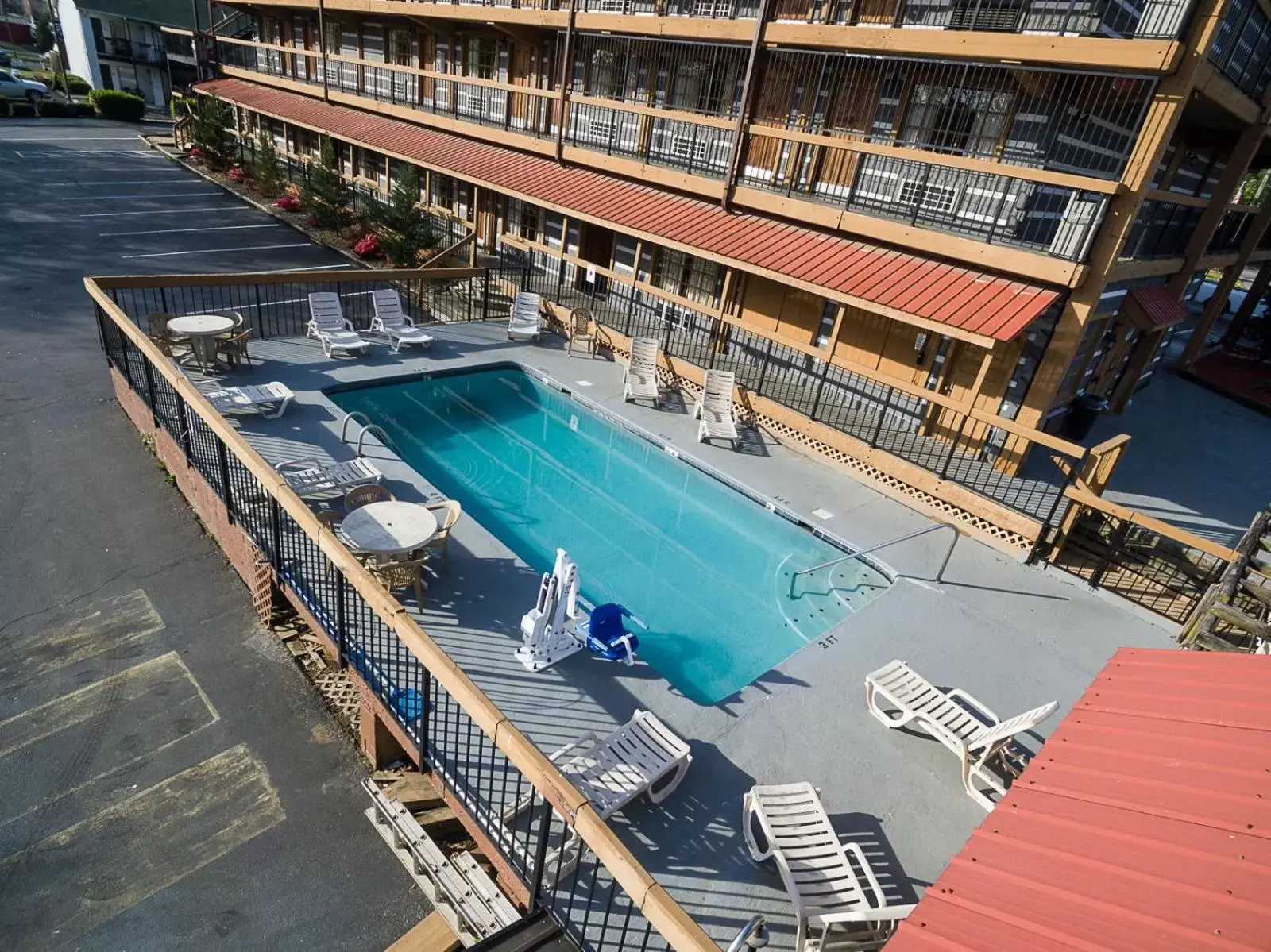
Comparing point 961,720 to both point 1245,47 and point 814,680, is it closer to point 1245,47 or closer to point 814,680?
point 814,680

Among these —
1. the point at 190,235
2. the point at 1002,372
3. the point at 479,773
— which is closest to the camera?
the point at 479,773

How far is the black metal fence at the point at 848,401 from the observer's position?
1170 centimetres

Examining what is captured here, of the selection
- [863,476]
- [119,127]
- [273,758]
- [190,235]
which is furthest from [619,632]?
[119,127]

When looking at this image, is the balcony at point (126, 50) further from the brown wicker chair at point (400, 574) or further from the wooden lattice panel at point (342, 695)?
the wooden lattice panel at point (342, 695)

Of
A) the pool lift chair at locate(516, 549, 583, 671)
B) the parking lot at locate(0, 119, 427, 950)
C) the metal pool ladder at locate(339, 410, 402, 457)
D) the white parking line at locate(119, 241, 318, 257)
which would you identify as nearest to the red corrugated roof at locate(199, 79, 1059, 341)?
the white parking line at locate(119, 241, 318, 257)

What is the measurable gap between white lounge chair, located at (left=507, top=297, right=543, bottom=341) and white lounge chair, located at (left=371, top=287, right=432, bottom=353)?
198 cm

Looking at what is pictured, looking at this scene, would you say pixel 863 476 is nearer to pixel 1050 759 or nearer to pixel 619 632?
pixel 619 632

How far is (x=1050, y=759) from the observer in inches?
159

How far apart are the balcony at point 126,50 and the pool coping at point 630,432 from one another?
56747mm

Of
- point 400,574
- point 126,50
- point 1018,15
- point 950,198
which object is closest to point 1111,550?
point 950,198

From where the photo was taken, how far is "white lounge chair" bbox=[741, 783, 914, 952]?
4.78 m

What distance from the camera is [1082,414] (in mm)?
13719

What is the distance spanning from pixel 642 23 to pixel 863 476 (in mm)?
11198

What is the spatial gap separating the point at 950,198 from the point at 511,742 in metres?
12.1
